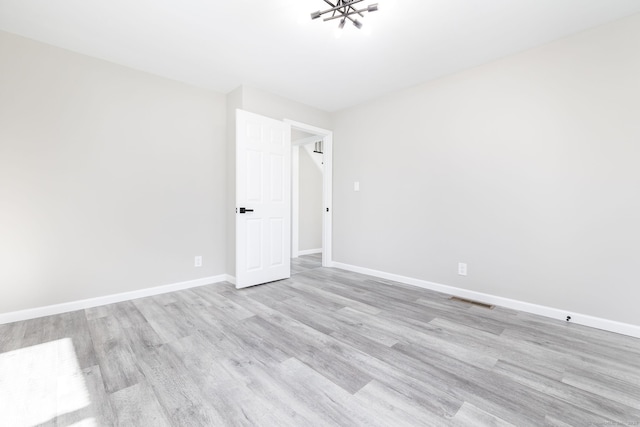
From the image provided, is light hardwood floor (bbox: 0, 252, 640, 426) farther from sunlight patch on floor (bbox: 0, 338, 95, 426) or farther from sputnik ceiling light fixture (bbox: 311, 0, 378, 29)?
sputnik ceiling light fixture (bbox: 311, 0, 378, 29)

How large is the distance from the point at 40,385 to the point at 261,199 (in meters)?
2.40

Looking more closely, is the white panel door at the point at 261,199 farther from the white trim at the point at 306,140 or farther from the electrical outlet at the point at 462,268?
the electrical outlet at the point at 462,268

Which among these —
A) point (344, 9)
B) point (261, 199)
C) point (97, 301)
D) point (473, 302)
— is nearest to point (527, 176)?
point (473, 302)

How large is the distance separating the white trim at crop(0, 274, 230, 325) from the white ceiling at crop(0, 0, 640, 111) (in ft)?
8.02

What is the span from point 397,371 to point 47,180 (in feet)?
11.0

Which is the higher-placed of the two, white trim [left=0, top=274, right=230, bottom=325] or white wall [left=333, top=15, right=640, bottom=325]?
white wall [left=333, top=15, right=640, bottom=325]

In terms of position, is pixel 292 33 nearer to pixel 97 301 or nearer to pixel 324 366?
pixel 324 366

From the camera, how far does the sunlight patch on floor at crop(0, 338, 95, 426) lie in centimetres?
129

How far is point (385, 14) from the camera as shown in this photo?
82.4 inches

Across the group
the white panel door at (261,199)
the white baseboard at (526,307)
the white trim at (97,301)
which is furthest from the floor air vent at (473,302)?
the white trim at (97,301)

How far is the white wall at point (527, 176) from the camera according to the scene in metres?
2.17

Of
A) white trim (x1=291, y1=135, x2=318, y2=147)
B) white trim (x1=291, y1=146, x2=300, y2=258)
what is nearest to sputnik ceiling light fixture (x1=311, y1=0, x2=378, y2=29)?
white trim (x1=291, y1=135, x2=318, y2=147)

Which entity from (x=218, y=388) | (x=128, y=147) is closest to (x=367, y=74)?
(x=128, y=147)

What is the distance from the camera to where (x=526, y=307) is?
2.59 metres
